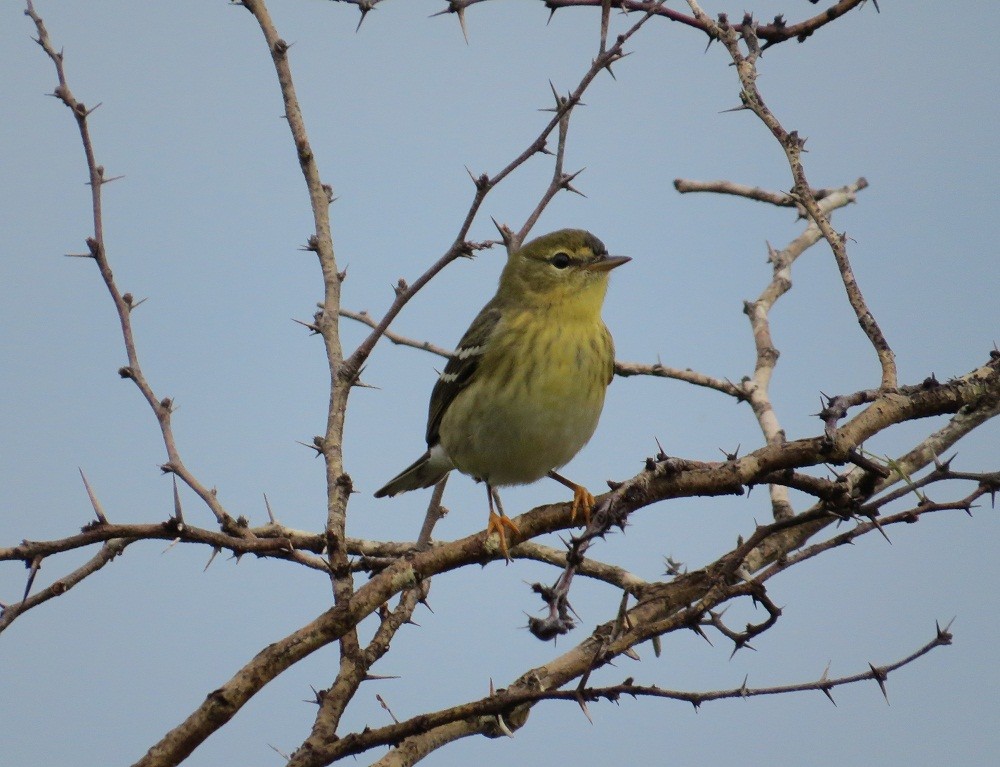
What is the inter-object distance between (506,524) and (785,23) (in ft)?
11.2

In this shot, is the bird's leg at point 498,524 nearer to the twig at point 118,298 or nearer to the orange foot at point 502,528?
the orange foot at point 502,528

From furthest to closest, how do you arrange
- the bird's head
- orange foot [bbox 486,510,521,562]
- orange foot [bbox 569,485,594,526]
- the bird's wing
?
1. the bird's head
2. the bird's wing
3. orange foot [bbox 569,485,594,526]
4. orange foot [bbox 486,510,521,562]

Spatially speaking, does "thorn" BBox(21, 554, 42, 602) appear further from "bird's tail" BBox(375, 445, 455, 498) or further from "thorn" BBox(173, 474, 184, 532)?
"bird's tail" BBox(375, 445, 455, 498)

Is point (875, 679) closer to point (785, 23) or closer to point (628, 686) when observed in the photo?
point (628, 686)

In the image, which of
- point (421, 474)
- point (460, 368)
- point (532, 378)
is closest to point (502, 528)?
point (532, 378)

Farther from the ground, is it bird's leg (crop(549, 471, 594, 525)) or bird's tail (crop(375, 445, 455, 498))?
bird's tail (crop(375, 445, 455, 498))

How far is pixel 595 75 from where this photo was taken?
15.6 ft

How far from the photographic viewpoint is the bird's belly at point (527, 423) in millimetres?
6195

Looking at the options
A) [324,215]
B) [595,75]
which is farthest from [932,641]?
[324,215]

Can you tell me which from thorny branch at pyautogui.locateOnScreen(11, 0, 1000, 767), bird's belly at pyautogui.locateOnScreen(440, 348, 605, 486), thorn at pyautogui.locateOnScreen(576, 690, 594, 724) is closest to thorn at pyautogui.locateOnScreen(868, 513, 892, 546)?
thorny branch at pyautogui.locateOnScreen(11, 0, 1000, 767)

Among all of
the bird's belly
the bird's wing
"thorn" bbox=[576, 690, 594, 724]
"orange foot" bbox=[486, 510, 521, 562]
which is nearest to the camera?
"thorn" bbox=[576, 690, 594, 724]

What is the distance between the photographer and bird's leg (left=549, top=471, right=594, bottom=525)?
4954 mm

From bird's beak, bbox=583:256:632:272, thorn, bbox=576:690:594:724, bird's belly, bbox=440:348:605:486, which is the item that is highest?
bird's beak, bbox=583:256:632:272

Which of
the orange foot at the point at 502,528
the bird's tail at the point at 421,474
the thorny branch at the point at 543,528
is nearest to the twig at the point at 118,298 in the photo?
the thorny branch at the point at 543,528
